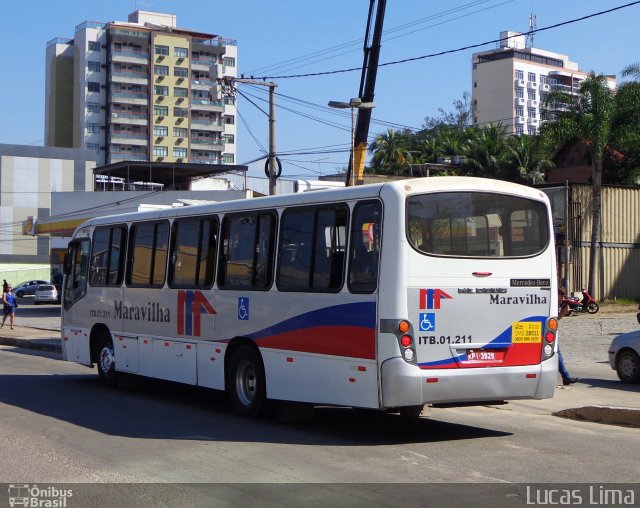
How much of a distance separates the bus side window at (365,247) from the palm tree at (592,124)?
31.7 metres

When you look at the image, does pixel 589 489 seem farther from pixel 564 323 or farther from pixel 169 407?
pixel 564 323

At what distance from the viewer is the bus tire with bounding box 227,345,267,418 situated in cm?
1225

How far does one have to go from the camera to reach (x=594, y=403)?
14.1 m

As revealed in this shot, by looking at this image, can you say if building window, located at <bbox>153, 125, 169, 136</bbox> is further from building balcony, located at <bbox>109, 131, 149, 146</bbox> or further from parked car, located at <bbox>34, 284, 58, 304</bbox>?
parked car, located at <bbox>34, 284, 58, 304</bbox>

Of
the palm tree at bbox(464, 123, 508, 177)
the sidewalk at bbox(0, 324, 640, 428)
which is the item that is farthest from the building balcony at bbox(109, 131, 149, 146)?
the sidewalk at bbox(0, 324, 640, 428)

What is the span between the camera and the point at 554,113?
41.3 metres

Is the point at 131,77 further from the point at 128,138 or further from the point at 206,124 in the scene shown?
the point at 206,124

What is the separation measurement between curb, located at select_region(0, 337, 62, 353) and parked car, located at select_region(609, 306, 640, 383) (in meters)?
15.3

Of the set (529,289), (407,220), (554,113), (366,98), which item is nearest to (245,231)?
(407,220)

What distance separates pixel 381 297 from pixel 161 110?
106 metres

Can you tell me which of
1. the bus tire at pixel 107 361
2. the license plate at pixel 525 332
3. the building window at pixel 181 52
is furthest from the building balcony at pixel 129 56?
the license plate at pixel 525 332

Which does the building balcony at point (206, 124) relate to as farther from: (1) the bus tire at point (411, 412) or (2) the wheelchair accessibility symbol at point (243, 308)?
(1) the bus tire at point (411, 412)

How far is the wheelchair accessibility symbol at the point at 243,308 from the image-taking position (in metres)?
12.5

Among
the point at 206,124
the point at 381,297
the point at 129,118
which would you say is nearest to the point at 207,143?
the point at 206,124
